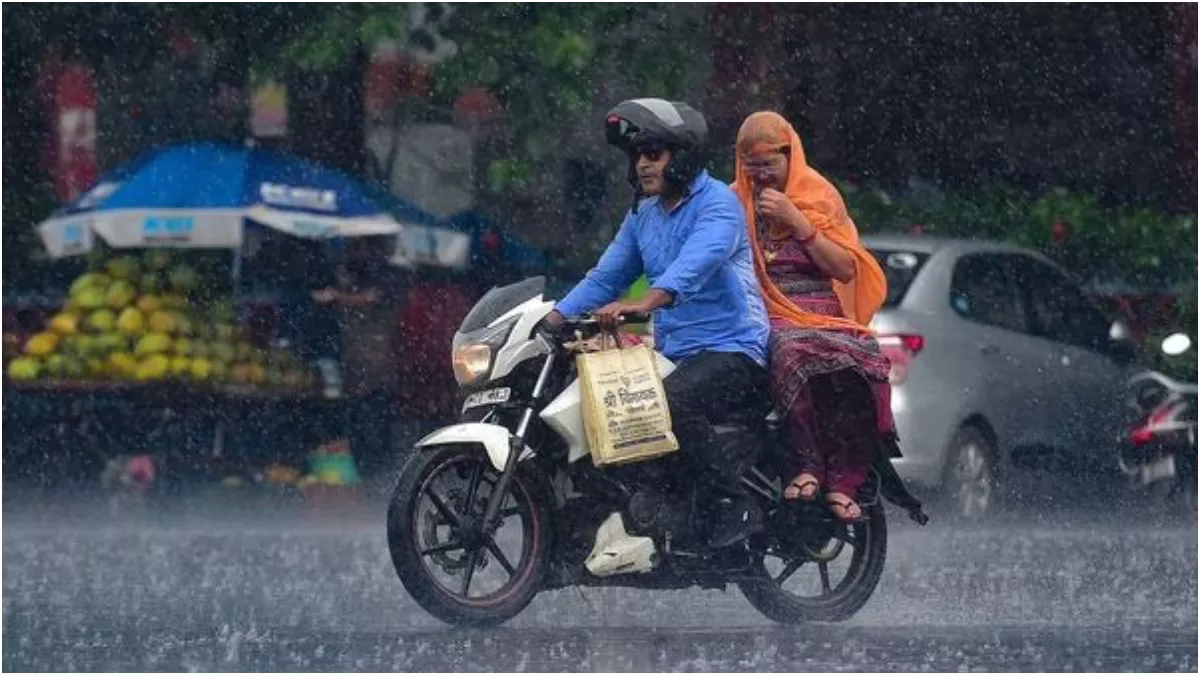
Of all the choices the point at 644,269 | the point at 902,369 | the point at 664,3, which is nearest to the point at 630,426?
the point at 644,269

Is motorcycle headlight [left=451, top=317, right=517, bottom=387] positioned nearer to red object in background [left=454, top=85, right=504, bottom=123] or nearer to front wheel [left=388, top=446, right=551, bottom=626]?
front wheel [left=388, top=446, right=551, bottom=626]

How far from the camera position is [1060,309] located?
1591 cm

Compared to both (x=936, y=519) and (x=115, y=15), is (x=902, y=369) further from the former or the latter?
(x=115, y=15)

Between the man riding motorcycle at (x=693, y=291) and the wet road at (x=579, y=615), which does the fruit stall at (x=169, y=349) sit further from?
the man riding motorcycle at (x=693, y=291)

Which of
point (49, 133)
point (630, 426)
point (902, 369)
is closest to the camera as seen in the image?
point (630, 426)

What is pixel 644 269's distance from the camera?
9602 mm

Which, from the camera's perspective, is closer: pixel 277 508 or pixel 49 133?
pixel 277 508

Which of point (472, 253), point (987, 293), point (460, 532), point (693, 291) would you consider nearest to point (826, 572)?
point (693, 291)

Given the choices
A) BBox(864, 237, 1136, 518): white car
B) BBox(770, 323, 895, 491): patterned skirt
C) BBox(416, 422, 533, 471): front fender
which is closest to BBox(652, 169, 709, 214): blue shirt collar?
BBox(770, 323, 895, 491): patterned skirt

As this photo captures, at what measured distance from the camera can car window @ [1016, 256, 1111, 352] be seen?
51.9 feet

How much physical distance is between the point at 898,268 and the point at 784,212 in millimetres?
5609

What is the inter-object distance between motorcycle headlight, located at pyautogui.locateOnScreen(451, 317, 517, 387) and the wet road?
794mm

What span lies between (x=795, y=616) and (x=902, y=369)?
5.03 metres

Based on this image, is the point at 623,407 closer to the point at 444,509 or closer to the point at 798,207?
the point at 444,509
